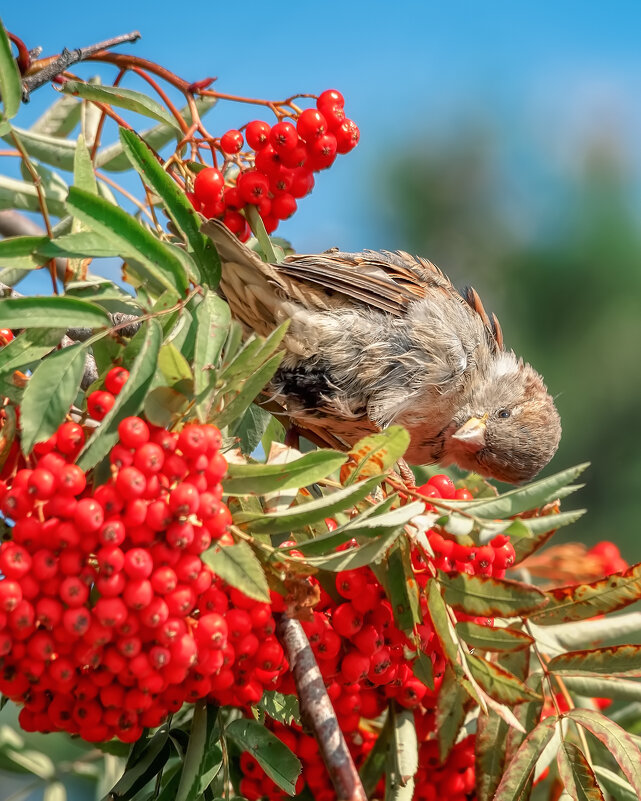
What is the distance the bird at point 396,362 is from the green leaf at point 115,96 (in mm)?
575

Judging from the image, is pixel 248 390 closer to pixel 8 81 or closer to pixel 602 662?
pixel 8 81

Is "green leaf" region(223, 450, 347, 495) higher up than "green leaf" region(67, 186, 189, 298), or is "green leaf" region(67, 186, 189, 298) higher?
"green leaf" region(67, 186, 189, 298)

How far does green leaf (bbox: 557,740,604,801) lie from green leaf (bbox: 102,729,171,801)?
33.1 inches

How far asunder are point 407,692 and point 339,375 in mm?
1420

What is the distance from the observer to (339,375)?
10.7ft

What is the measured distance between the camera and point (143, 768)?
1984mm

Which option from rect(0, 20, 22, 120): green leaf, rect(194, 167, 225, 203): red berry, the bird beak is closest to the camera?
rect(0, 20, 22, 120): green leaf

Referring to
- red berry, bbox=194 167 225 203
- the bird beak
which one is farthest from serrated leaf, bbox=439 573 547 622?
the bird beak

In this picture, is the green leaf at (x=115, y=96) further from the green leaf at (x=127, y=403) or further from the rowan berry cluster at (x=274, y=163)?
the green leaf at (x=127, y=403)

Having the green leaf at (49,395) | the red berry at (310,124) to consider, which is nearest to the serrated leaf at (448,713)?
the green leaf at (49,395)

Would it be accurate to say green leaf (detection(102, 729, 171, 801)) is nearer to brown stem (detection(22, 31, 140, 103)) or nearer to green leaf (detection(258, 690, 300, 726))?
green leaf (detection(258, 690, 300, 726))

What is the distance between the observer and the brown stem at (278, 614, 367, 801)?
1504mm

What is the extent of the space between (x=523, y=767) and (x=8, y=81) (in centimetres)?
170

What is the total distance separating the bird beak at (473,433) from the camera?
359 cm
